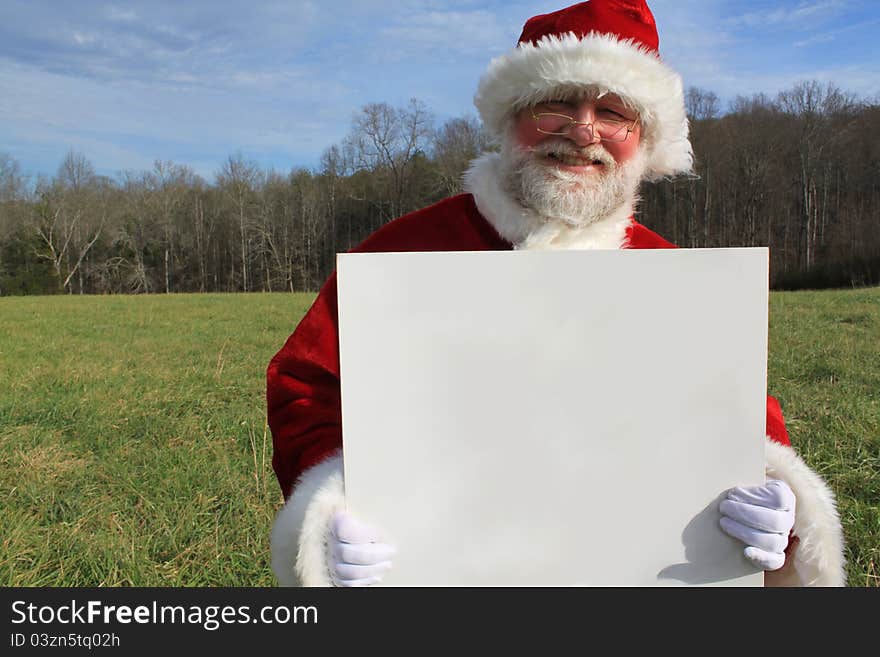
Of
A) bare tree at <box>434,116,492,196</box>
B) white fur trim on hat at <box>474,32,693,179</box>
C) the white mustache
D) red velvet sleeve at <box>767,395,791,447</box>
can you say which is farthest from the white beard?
bare tree at <box>434,116,492,196</box>

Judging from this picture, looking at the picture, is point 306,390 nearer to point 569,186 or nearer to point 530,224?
point 530,224

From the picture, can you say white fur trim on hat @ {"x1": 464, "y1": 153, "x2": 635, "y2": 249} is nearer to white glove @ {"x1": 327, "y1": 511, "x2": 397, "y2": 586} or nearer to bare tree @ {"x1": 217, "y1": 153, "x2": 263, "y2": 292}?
white glove @ {"x1": 327, "y1": 511, "x2": 397, "y2": 586}

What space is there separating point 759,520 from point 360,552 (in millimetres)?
760

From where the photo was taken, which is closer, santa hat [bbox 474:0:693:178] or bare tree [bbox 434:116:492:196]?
santa hat [bbox 474:0:693:178]

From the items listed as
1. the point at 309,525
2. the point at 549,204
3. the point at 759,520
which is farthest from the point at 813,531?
the point at 309,525

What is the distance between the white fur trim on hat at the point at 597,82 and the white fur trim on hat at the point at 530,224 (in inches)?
7.6

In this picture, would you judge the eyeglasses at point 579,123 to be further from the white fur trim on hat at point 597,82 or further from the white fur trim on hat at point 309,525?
the white fur trim on hat at point 309,525

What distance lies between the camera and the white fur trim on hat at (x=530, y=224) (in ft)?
5.56

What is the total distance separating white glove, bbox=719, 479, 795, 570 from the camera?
1229mm


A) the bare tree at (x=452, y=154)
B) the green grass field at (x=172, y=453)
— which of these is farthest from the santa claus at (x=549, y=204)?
the bare tree at (x=452, y=154)

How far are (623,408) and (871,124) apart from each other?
3752 centimetres

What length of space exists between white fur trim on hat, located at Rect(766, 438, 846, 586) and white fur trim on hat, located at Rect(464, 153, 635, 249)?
0.71 m
